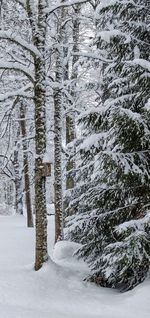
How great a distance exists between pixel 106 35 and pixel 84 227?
4077 millimetres

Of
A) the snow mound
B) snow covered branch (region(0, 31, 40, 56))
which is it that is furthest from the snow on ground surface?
snow covered branch (region(0, 31, 40, 56))

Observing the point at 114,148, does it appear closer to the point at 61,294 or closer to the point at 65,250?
the point at 61,294

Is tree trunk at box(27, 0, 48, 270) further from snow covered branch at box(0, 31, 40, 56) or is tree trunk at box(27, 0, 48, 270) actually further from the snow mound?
the snow mound

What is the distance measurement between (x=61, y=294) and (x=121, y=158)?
2.82 m

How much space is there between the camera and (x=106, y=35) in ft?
26.3

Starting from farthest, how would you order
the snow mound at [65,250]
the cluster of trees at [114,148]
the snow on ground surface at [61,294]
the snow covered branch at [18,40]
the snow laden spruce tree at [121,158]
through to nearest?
the snow mound at [65,250] → the snow covered branch at [18,40] → the cluster of trees at [114,148] → the snow laden spruce tree at [121,158] → the snow on ground surface at [61,294]

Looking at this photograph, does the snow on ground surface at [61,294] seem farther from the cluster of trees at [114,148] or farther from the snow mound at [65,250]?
the cluster of trees at [114,148]

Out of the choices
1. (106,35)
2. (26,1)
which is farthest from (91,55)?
(26,1)

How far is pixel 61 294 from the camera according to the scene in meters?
8.03

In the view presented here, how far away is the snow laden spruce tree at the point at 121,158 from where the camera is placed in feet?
24.7

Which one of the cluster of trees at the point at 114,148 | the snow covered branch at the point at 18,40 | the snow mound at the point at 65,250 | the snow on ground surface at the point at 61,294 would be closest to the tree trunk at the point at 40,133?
the cluster of trees at the point at 114,148

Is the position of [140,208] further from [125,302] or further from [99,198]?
[125,302]

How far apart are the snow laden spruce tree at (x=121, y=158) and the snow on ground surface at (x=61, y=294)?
43cm

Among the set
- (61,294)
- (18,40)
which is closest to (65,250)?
(61,294)
